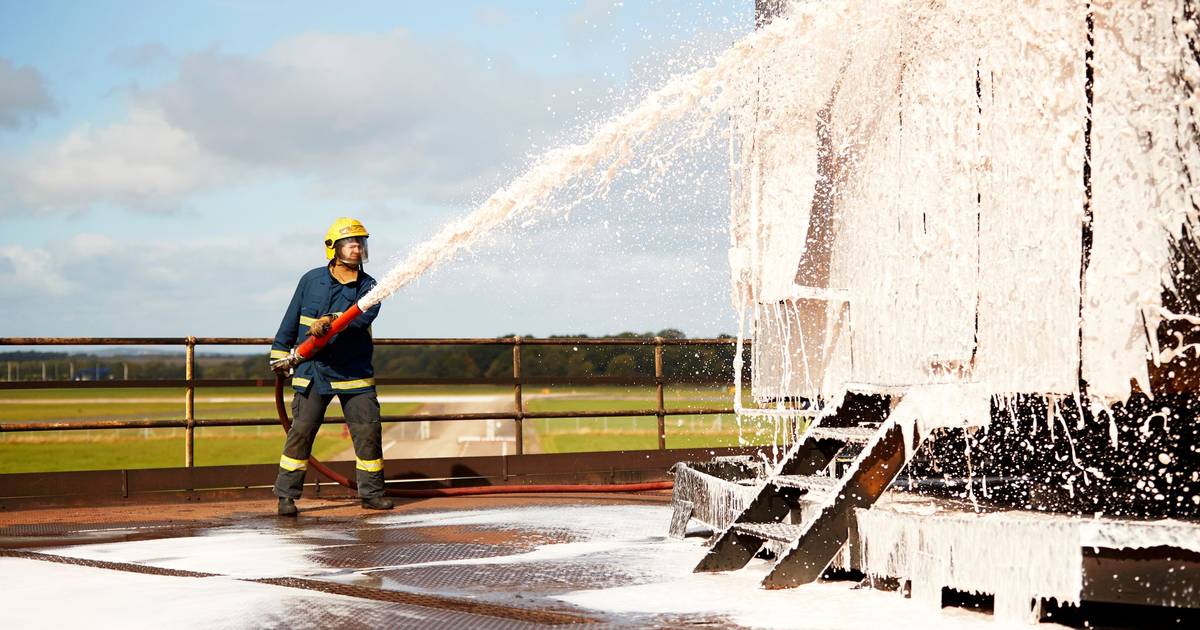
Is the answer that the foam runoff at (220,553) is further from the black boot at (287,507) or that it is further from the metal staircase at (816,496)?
the metal staircase at (816,496)

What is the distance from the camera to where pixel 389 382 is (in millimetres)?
10820

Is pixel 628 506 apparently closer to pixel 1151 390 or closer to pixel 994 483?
pixel 994 483

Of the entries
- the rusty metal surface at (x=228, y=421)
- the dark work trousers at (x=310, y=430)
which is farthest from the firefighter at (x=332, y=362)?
the rusty metal surface at (x=228, y=421)

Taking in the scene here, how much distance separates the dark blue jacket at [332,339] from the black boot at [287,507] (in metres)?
0.83

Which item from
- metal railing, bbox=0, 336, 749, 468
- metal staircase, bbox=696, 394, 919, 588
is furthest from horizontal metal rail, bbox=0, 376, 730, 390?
metal staircase, bbox=696, 394, 919, 588

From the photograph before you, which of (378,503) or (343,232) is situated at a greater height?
(343,232)

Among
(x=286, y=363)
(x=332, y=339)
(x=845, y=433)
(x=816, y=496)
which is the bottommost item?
(x=816, y=496)

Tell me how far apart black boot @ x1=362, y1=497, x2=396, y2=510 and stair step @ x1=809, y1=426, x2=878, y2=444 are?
13.8 ft

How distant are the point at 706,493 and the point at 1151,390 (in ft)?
8.13

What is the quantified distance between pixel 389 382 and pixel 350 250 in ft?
7.26

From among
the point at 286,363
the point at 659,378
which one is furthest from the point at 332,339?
the point at 659,378

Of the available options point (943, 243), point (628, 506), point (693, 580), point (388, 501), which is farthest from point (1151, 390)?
point (388, 501)

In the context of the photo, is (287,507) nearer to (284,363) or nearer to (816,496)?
(284,363)

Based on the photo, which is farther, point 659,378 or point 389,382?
point 659,378
